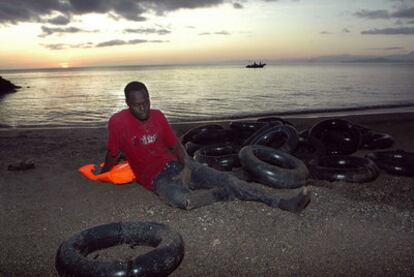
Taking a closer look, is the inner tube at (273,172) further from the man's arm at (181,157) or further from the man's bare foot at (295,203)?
the man's arm at (181,157)

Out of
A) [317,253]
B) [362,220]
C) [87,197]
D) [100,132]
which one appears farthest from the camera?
[100,132]

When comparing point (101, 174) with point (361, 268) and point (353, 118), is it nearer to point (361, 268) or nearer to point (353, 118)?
point (361, 268)

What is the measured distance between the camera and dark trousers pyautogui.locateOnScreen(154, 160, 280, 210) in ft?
17.9

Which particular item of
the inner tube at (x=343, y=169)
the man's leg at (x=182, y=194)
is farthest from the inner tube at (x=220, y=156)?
the man's leg at (x=182, y=194)

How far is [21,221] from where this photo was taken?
5371 millimetres

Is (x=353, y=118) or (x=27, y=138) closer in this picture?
(x=27, y=138)

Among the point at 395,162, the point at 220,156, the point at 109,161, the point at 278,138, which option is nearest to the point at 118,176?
the point at 109,161

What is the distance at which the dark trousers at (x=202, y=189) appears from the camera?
17.9ft

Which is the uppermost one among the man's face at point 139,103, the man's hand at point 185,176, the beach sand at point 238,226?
the man's face at point 139,103

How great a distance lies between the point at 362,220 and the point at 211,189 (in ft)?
7.43

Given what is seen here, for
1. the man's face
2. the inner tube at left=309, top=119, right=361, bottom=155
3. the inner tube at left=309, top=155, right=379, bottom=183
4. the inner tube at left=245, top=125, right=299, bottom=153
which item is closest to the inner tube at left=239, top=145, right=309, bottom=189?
the inner tube at left=309, top=155, right=379, bottom=183

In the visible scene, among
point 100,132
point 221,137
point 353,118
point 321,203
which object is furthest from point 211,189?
point 353,118

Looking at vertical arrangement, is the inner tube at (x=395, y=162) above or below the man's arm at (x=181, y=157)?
below

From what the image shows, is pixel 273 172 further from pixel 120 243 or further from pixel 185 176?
pixel 120 243
